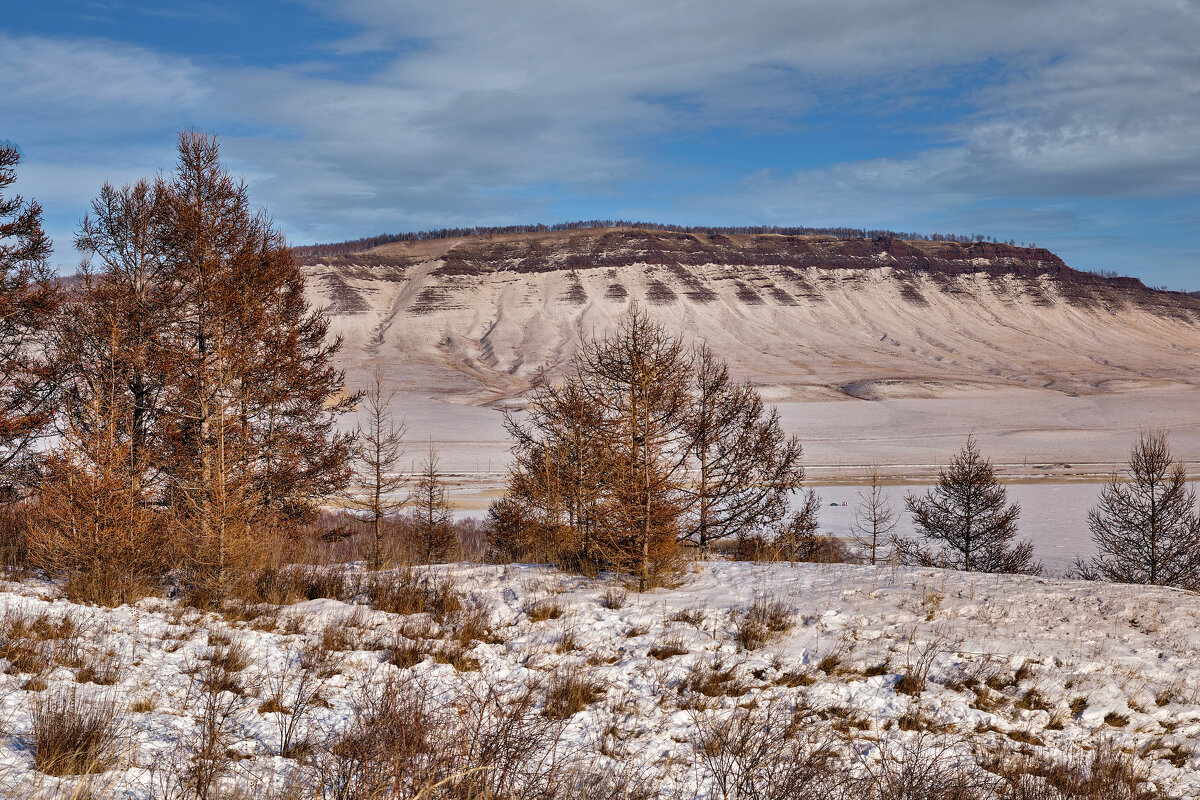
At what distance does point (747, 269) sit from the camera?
158 metres

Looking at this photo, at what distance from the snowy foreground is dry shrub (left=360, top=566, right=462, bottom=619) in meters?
0.30

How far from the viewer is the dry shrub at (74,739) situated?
4074 mm

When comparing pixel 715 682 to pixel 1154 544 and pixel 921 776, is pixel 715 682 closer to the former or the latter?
pixel 921 776

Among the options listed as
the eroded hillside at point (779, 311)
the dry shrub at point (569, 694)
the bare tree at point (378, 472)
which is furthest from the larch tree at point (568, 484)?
the eroded hillside at point (779, 311)

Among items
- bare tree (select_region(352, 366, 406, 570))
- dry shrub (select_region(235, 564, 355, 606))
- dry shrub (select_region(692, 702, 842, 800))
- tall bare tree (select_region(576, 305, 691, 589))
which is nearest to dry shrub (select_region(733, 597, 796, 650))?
dry shrub (select_region(692, 702, 842, 800))

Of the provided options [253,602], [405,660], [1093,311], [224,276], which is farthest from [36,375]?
[1093,311]

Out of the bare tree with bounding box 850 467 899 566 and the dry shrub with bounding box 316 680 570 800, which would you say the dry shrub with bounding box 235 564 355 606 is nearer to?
the dry shrub with bounding box 316 680 570 800

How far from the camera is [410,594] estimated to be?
953 cm

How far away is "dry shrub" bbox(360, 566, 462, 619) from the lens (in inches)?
359

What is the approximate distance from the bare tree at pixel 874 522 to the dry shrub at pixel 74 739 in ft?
105

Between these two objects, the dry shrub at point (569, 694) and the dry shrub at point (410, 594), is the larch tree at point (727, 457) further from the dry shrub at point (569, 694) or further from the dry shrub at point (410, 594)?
the dry shrub at point (569, 694)

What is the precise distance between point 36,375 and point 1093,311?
184073mm

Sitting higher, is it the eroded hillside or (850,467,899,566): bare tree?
the eroded hillside

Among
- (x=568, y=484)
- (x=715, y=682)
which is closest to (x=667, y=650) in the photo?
(x=715, y=682)
